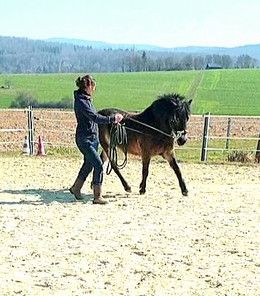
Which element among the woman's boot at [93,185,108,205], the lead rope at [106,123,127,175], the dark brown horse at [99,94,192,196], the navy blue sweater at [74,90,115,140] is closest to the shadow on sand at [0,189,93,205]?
the woman's boot at [93,185,108,205]

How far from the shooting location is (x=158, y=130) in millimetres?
7988

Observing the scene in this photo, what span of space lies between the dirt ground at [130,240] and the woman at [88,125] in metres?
0.42

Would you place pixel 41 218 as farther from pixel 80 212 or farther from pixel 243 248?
pixel 243 248

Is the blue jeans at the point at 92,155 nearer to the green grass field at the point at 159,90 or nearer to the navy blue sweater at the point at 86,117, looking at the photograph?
the navy blue sweater at the point at 86,117

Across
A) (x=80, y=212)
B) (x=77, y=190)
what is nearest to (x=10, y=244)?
(x=80, y=212)

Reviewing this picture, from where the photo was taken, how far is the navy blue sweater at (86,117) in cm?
704

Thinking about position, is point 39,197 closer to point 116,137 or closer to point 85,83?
point 116,137

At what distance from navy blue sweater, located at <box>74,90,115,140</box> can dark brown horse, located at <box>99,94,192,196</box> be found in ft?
3.50

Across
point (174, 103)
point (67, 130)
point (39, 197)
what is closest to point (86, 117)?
point (174, 103)

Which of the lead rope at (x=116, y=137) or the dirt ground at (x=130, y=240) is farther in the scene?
the lead rope at (x=116, y=137)

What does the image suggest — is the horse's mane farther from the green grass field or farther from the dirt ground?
the green grass field

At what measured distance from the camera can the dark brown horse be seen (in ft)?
25.9

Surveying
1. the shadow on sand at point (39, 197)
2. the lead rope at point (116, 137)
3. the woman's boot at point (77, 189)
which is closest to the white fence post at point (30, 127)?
the shadow on sand at point (39, 197)

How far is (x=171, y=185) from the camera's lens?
9.23 m
